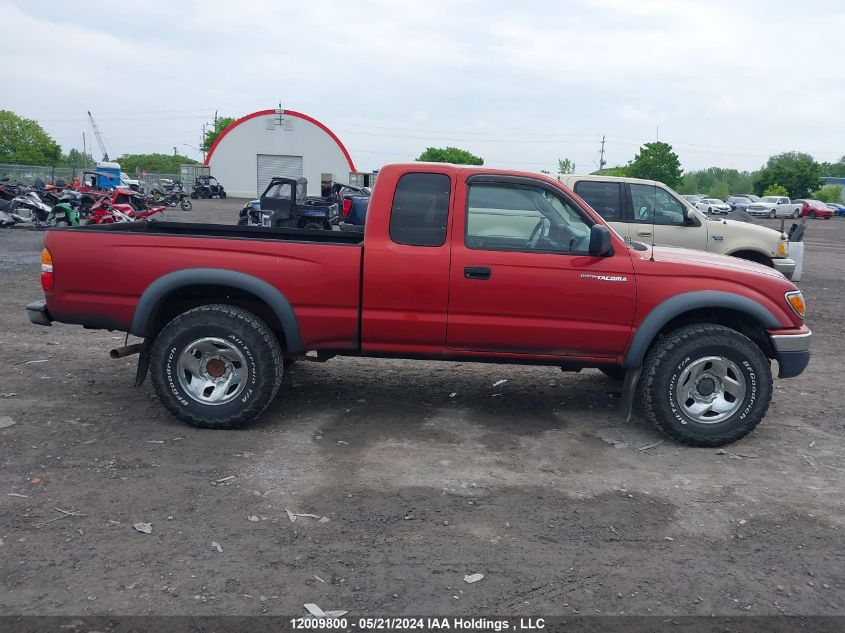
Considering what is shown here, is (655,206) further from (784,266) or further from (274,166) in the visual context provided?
(274,166)

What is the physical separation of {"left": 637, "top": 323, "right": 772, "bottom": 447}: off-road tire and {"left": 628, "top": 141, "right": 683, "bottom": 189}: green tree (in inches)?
2211

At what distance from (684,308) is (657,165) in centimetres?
5762

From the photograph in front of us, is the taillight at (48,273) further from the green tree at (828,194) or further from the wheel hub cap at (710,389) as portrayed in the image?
the green tree at (828,194)

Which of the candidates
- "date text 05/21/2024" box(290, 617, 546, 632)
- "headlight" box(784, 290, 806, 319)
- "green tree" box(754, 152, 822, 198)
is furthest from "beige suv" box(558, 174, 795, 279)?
"green tree" box(754, 152, 822, 198)

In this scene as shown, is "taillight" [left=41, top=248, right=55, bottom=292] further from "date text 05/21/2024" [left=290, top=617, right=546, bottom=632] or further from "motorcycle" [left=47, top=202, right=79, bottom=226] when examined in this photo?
"motorcycle" [left=47, top=202, right=79, bottom=226]

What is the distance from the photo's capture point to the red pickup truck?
17.4 ft

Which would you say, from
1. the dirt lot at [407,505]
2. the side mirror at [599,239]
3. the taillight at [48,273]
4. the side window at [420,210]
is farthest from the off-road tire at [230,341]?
the side mirror at [599,239]

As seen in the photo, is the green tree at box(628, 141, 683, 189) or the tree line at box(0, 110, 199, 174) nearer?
the green tree at box(628, 141, 683, 189)

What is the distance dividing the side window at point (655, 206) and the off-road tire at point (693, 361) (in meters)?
5.39

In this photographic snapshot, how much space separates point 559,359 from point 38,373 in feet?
15.1

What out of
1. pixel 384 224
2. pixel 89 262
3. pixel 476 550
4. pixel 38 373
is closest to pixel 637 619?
pixel 476 550

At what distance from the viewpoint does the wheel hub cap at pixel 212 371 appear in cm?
534

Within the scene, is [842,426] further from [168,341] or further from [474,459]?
[168,341]

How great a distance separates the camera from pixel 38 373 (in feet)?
21.9
